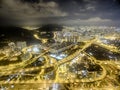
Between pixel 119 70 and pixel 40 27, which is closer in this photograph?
pixel 119 70

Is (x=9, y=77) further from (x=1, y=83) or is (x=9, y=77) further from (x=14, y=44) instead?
(x=14, y=44)

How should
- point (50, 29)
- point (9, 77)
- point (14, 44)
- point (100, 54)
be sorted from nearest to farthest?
point (9, 77) → point (100, 54) → point (14, 44) → point (50, 29)

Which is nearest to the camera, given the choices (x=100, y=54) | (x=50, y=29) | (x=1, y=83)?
(x=1, y=83)

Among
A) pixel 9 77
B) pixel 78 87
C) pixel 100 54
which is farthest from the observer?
pixel 100 54

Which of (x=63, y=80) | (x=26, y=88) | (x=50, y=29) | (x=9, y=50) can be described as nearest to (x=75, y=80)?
(x=63, y=80)

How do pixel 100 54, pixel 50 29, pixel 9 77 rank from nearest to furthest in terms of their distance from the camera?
pixel 9 77 < pixel 100 54 < pixel 50 29

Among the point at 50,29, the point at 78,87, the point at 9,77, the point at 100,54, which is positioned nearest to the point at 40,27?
the point at 50,29

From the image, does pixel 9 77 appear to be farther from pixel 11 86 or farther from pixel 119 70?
pixel 119 70

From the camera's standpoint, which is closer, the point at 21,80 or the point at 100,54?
the point at 21,80
